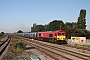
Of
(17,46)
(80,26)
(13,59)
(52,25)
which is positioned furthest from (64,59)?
(52,25)

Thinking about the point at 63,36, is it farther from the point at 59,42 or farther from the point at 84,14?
the point at 84,14

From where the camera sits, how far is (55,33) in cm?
4031

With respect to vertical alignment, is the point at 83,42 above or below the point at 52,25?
below

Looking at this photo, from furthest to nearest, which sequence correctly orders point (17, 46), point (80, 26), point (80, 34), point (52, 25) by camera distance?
point (52, 25) < point (80, 26) < point (80, 34) < point (17, 46)

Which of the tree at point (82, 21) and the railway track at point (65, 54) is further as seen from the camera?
the tree at point (82, 21)

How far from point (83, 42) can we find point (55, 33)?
6542mm

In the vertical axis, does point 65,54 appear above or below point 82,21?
below

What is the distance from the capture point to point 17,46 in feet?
93.8

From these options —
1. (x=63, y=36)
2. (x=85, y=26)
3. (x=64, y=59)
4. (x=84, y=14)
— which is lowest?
(x=64, y=59)

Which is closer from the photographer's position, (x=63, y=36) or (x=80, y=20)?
(x=63, y=36)

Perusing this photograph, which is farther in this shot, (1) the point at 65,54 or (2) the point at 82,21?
(2) the point at 82,21

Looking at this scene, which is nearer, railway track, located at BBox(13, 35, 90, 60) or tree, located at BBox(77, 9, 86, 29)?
railway track, located at BBox(13, 35, 90, 60)

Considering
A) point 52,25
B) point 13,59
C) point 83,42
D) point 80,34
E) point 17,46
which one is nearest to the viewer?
point 13,59

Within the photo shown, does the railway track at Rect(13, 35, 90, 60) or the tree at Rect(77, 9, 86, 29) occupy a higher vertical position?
the tree at Rect(77, 9, 86, 29)
